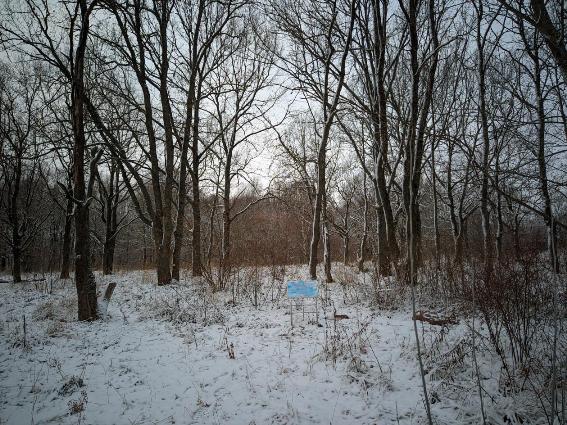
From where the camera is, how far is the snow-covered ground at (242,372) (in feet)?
9.54

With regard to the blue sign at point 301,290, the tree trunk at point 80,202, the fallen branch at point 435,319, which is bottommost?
the fallen branch at point 435,319

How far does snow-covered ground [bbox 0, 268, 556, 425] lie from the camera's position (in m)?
2.91

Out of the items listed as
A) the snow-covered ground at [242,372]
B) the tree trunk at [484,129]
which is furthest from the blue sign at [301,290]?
the tree trunk at [484,129]

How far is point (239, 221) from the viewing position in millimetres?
32000

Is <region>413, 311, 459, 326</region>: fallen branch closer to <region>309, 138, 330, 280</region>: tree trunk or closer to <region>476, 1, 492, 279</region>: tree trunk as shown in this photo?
<region>476, 1, 492, 279</region>: tree trunk

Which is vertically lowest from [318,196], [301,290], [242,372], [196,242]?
[242,372]

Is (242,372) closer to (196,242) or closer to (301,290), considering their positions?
(301,290)

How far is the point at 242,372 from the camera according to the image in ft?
12.2

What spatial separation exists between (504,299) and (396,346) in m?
1.62

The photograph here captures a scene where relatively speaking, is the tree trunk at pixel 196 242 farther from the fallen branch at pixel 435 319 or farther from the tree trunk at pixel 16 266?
the fallen branch at pixel 435 319

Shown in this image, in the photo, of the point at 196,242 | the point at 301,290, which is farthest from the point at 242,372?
the point at 196,242

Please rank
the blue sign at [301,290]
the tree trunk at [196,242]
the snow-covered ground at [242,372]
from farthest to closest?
the tree trunk at [196,242]
the blue sign at [301,290]
the snow-covered ground at [242,372]

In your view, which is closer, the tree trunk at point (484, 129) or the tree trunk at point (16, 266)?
the tree trunk at point (484, 129)


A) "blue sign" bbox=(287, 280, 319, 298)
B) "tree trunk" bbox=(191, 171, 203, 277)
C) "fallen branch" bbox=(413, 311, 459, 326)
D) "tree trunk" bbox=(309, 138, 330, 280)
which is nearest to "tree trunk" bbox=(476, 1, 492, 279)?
"fallen branch" bbox=(413, 311, 459, 326)
